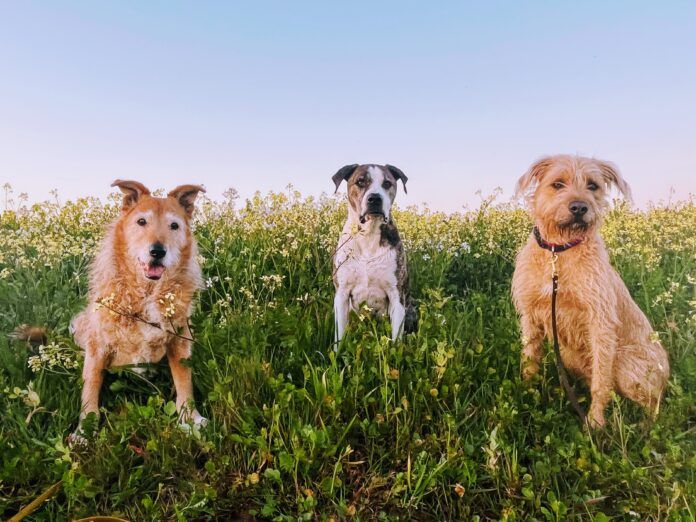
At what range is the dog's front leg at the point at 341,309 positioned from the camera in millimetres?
4934

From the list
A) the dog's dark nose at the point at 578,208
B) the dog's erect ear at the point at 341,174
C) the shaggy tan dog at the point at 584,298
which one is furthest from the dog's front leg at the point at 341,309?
the dog's dark nose at the point at 578,208

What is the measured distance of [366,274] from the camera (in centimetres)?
519

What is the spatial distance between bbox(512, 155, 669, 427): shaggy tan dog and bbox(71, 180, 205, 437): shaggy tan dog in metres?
Answer: 2.68

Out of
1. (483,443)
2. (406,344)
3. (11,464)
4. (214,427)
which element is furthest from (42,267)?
(483,443)

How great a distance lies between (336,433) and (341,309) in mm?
1718

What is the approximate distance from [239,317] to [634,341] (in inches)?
131

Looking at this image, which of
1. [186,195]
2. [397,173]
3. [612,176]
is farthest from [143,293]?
[612,176]

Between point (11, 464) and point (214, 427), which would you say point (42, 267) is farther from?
point (214, 427)

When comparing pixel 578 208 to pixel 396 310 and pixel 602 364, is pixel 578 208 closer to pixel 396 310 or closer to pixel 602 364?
pixel 602 364

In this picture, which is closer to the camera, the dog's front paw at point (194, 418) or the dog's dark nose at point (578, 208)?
the dog's front paw at point (194, 418)

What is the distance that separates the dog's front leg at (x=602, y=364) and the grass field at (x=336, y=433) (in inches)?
7.3

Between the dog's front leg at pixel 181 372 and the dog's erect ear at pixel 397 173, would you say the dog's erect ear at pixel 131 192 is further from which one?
the dog's erect ear at pixel 397 173

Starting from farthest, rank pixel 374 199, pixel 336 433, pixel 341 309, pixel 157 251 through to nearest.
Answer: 1. pixel 341 309
2. pixel 374 199
3. pixel 157 251
4. pixel 336 433

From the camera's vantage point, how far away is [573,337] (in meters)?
4.56
